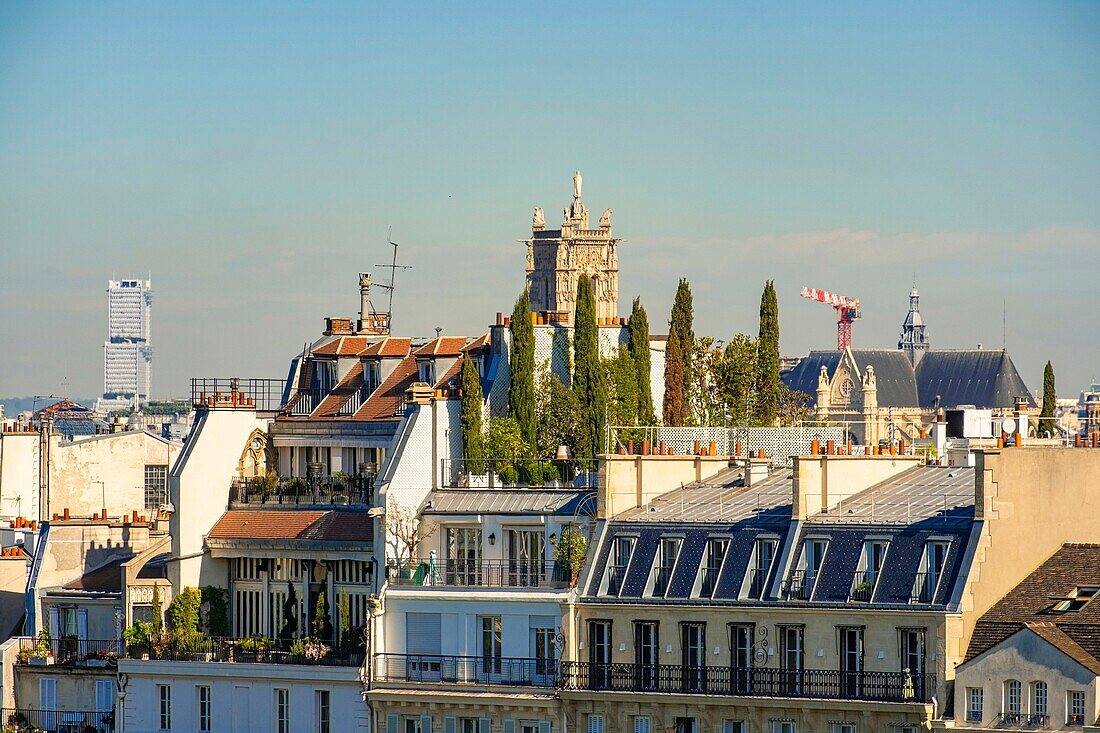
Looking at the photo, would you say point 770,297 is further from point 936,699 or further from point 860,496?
point 936,699

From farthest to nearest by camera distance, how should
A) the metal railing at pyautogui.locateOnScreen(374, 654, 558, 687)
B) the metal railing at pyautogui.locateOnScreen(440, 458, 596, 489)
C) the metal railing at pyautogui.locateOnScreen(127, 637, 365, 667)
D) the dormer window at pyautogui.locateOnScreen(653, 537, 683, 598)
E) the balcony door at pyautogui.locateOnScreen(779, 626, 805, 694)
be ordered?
the metal railing at pyautogui.locateOnScreen(440, 458, 596, 489) < the metal railing at pyautogui.locateOnScreen(127, 637, 365, 667) < the metal railing at pyautogui.locateOnScreen(374, 654, 558, 687) < the dormer window at pyautogui.locateOnScreen(653, 537, 683, 598) < the balcony door at pyautogui.locateOnScreen(779, 626, 805, 694)

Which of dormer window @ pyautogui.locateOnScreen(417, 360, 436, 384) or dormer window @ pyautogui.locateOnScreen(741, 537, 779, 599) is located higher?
dormer window @ pyautogui.locateOnScreen(417, 360, 436, 384)

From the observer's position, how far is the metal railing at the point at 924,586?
66125 mm

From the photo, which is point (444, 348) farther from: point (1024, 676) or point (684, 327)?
point (1024, 676)

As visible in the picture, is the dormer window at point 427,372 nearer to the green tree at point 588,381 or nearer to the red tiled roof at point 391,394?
the red tiled roof at point 391,394

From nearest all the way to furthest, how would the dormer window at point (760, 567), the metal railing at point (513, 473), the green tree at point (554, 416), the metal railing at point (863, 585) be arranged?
the metal railing at point (863, 585) → the dormer window at point (760, 567) → the metal railing at point (513, 473) → the green tree at point (554, 416)

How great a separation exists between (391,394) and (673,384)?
10.7m

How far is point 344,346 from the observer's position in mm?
91688

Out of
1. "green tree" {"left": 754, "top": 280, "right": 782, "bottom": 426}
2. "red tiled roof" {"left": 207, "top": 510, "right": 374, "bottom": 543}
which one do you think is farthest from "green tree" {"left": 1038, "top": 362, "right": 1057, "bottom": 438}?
"red tiled roof" {"left": 207, "top": 510, "right": 374, "bottom": 543}

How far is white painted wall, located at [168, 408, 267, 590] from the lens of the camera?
8325 centimetres

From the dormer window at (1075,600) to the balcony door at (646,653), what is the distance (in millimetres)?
11005

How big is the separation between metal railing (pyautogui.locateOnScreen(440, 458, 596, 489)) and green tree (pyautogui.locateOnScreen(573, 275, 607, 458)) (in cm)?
203

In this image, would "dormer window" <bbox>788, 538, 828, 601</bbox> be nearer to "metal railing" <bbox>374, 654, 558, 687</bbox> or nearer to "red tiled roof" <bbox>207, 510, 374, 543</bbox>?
"metal railing" <bbox>374, 654, 558, 687</bbox>

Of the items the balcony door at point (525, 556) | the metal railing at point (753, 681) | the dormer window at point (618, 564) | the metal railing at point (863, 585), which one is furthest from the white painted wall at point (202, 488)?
the metal railing at point (863, 585)
